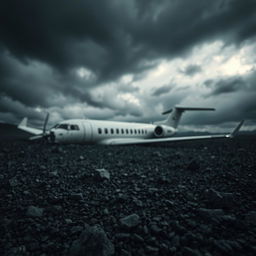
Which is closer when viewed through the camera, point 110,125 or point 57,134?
point 57,134

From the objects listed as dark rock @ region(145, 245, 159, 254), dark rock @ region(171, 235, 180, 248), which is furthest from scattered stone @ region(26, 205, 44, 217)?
dark rock @ region(171, 235, 180, 248)

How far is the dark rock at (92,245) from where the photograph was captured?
3.53 ft

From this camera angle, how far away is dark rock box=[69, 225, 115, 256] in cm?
108

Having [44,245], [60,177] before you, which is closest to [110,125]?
[60,177]

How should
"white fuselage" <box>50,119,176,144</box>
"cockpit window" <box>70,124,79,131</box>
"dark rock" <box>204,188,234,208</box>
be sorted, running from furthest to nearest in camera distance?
"cockpit window" <box>70,124,79,131</box> < "white fuselage" <box>50,119,176,144</box> < "dark rock" <box>204,188,234,208</box>

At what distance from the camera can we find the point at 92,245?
1108 millimetres

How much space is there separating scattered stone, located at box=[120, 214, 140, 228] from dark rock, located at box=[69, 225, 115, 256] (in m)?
0.26

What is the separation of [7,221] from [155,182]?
7.20ft

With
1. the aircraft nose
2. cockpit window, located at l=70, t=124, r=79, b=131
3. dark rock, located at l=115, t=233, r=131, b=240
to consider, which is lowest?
dark rock, located at l=115, t=233, r=131, b=240

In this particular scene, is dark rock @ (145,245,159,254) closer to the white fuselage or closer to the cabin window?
the white fuselage

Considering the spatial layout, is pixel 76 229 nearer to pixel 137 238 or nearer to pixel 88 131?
pixel 137 238

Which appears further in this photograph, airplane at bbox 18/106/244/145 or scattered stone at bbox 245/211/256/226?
airplane at bbox 18/106/244/145

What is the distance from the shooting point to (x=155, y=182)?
260 cm

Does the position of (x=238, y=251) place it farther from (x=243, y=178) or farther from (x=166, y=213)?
(x=243, y=178)
